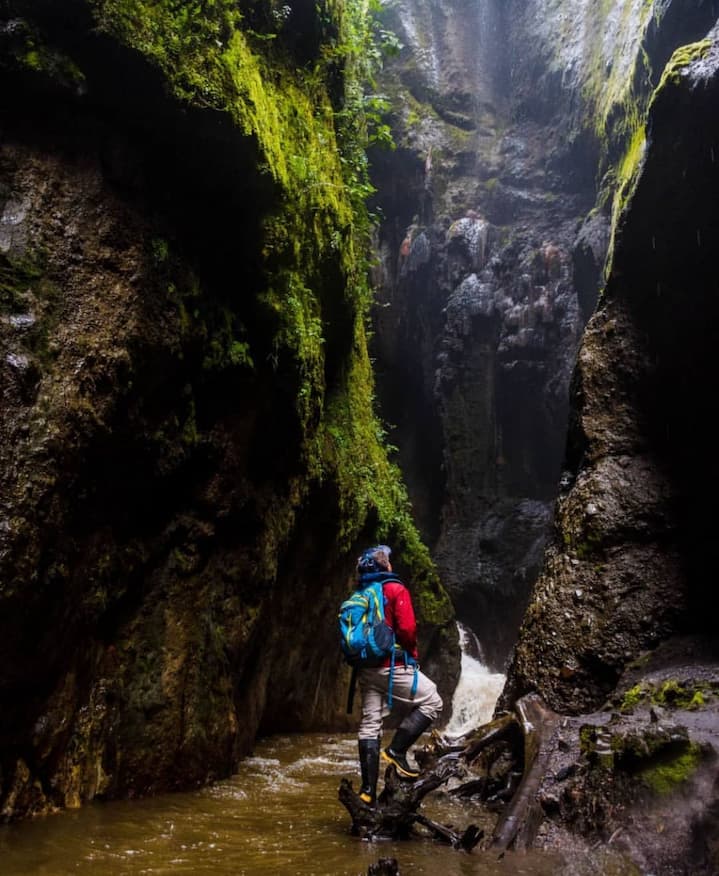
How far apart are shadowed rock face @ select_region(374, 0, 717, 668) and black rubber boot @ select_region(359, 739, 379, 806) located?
14545mm

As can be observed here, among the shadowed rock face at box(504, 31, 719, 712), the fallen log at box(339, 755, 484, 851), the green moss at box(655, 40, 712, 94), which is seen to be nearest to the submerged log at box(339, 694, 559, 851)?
the fallen log at box(339, 755, 484, 851)

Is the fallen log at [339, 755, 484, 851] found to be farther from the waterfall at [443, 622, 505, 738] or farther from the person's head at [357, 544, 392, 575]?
the waterfall at [443, 622, 505, 738]

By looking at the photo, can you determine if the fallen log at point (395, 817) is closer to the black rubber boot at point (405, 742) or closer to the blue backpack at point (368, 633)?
the black rubber boot at point (405, 742)

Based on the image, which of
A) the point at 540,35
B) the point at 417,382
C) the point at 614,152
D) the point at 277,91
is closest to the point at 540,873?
the point at 277,91

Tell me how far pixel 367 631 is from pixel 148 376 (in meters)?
2.45

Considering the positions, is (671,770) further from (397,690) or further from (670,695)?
(397,690)

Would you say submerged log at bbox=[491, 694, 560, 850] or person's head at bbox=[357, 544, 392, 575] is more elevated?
person's head at bbox=[357, 544, 392, 575]

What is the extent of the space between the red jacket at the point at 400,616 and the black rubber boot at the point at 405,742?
447mm

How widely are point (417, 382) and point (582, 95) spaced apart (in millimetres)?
9368

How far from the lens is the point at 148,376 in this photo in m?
5.13

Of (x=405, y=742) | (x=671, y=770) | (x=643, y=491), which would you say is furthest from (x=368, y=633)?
(x=643, y=491)

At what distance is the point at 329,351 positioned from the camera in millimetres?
9664

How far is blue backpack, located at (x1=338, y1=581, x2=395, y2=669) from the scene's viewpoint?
4.96m

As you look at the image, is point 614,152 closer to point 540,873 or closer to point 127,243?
point 127,243
